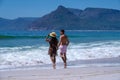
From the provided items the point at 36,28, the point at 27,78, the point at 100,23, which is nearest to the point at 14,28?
the point at 36,28

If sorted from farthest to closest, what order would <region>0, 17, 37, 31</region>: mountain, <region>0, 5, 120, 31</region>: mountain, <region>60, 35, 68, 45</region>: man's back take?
<region>0, 17, 37, 31</region>: mountain → <region>0, 5, 120, 31</region>: mountain → <region>60, 35, 68, 45</region>: man's back

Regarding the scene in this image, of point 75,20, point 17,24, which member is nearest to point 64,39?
point 75,20

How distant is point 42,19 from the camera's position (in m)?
99.2

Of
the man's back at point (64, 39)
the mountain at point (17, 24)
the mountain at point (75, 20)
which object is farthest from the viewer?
the mountain at point (17, 24)

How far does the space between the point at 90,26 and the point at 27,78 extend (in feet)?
299

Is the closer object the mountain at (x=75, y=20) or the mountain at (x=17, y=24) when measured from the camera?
the mountain at (x=75, y=20)

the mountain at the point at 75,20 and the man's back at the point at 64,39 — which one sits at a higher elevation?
the man's back at the point at 64,39

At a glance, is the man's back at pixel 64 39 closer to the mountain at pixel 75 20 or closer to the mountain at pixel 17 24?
the mountain at pixel 75 20

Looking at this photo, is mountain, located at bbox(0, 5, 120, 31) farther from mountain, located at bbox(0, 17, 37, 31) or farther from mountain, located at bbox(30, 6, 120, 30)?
mountain, located at bbox(0, 17, 37, 31)

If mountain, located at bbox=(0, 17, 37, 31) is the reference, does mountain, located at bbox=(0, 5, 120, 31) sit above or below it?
above

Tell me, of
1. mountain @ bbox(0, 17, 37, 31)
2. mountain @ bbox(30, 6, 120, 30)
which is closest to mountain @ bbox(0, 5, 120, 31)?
mountain @ bbox(30, 6, 120, 30)

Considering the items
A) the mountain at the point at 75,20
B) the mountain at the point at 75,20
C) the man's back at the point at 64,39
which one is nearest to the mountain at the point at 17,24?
the mountain at the point at 75,20

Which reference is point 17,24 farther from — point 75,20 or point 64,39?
point 64,39

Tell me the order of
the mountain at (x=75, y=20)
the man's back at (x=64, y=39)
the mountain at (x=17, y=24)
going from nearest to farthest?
the man's back at (x=64, y=39), the mountain at (x=75, y=20), the mountain at (x=17, y=24)
